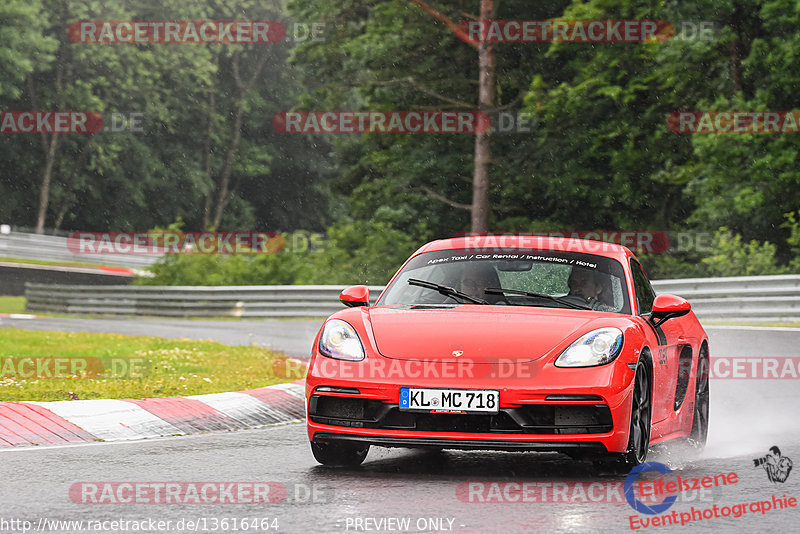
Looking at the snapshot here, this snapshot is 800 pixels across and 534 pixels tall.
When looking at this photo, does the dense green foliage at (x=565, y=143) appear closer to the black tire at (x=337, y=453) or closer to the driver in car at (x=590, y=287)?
the driver in car at (x=590, y=287)

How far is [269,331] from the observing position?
76.2 ft

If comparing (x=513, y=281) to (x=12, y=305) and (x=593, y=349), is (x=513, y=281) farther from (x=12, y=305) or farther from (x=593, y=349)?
(x=12, y=305)

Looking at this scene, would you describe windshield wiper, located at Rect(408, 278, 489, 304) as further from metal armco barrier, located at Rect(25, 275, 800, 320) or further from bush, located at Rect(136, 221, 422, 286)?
bush, located at Rect(136, 221, 422, 286)

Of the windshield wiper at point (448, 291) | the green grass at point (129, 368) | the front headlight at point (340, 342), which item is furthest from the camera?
the green grass at point (129, 368)

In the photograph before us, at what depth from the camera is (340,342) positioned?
7523mm

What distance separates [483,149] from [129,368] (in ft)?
64.2

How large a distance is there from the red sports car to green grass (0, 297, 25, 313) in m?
27.8

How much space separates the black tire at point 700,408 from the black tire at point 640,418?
1361mm

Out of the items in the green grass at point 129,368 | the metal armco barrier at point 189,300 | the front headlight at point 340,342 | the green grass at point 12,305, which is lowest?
the green grass at point 12,305

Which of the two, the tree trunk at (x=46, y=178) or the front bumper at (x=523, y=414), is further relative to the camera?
the tree trunk at (x=46, y=178)

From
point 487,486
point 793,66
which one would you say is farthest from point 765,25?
point 487,486

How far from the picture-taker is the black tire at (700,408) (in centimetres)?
886

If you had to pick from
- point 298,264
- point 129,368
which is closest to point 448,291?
point 129,368

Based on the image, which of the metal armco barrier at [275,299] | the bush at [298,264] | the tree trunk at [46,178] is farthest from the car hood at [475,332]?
the tree trunk at [46,178]
